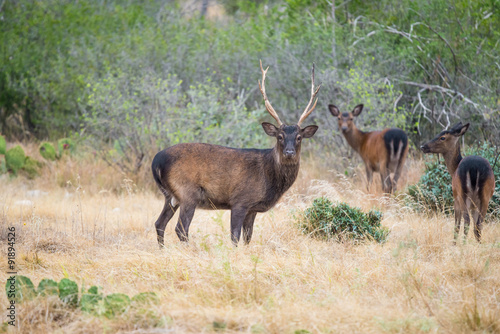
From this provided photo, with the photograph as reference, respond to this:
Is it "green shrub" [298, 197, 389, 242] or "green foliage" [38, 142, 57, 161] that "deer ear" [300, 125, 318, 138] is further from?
"green foliage" [38, 142, 57, 161]

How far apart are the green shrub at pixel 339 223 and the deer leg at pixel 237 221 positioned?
2.88ft

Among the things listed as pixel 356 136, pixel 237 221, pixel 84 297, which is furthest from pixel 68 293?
pixel 356 136

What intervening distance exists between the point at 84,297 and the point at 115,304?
12.9 inches

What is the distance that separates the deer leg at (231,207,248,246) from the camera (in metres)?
6.50

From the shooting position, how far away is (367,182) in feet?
34.5

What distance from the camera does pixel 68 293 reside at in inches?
179

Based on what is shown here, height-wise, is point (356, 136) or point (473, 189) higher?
point (473, 189)

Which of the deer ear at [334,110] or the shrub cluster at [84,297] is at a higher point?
the deer ear at [334,110]

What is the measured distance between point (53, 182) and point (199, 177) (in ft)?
16.9

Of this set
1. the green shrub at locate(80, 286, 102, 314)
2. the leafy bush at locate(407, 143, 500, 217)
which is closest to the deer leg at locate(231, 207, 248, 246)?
the green shrub at locate(80, 286, 102, 314)

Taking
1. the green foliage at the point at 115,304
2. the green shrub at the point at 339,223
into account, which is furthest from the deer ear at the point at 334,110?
the green foliage at the point at 115,304

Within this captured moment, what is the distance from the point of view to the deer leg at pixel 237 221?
256 inches

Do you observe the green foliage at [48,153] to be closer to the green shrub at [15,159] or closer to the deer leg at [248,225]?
the green shrub at [15,159]

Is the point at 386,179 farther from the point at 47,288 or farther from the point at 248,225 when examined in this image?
the point at 47,288
